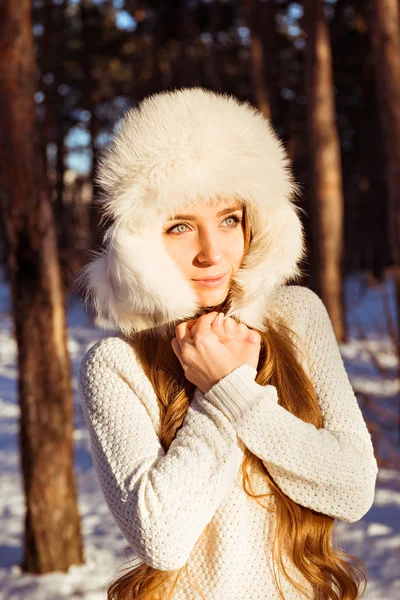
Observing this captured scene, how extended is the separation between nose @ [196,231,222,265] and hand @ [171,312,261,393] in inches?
5.7

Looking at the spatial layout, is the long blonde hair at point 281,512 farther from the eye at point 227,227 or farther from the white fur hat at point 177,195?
the eye at point 227,227

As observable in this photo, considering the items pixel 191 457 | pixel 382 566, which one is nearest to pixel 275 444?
pixel 191 457

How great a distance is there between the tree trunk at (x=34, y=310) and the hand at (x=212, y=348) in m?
2.65

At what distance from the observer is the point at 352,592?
5.82 ft

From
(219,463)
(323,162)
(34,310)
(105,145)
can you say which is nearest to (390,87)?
(34,310)

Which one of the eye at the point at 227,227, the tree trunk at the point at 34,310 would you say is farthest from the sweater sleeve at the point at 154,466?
the tree trunk at the point at 34,310

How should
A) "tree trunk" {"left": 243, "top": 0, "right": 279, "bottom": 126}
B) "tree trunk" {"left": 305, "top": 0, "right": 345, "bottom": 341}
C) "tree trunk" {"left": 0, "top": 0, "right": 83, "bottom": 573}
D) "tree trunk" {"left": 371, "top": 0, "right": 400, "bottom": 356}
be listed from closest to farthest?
"tree trunk" {"left": 0, "top": 0, "right": 83, "bottom": 573}
"tree trunk" {"left": 371, "top": 0, "right": 400, "bottom": 356}
"tree trunk" {"left": 305, "top": 0, "right": 345, "bottom": 341}
"tree trunk" {"left": 243, "top": 0, "right": 279, "bottom": 126}

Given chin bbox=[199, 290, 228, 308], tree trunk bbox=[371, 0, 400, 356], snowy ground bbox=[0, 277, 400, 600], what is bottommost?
snowy ground bbox=[0, 277, 400, 600]

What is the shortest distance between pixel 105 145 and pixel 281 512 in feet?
3.73

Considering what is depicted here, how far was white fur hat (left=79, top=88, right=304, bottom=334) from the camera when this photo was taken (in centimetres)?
175

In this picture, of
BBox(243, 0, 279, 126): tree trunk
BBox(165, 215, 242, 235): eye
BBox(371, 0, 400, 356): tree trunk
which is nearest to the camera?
BBox(165, 215, 242, 235): eye

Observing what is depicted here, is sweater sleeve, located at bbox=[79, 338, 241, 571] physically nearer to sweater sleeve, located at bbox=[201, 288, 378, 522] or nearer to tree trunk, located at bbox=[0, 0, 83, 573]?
sweater sleeve, located at bbox=[201, 288, 378, 522]

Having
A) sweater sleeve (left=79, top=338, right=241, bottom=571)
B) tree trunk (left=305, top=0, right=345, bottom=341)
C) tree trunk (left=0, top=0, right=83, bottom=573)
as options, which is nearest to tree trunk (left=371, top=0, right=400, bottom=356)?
tree trunk (left=0, top=0, right=83, bottom=573)

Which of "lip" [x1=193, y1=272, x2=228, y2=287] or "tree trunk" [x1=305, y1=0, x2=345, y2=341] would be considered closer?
"lip" [x1=193, y1=272, x2=228, y2=287]
